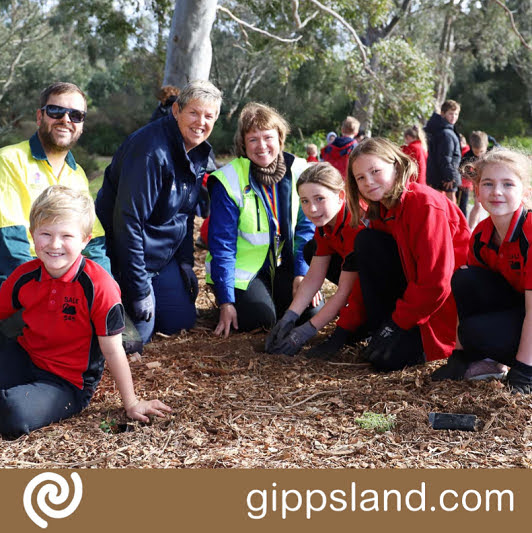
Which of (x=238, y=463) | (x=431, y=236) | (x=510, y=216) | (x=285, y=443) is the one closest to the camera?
(x=238, y=463)

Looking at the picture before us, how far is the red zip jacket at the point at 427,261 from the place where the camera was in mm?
3387

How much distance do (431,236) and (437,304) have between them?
1.27 feet

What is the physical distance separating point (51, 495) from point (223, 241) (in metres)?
2.25

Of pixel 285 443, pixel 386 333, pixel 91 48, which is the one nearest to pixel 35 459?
pixel 285 443

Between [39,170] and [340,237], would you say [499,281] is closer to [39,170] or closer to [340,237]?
[340,237]

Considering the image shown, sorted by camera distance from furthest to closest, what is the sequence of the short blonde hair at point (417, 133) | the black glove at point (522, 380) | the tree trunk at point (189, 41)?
the short blonde hair at point (417, 133), the tree trunk at point (189, 41), the black glove at point (522, 380)

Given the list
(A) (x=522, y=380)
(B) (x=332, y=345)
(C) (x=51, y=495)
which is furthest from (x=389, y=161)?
(C) (x=51, y=495)

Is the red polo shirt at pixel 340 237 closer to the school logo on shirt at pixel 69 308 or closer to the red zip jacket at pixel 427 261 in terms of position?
the red zip jacket at pixel 427 261

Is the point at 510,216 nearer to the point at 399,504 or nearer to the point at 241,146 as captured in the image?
the point at 399,504

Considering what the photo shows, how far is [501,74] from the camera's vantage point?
1284 inches

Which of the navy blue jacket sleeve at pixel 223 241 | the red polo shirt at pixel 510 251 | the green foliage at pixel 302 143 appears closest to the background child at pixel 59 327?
the navy blue jacket sleeve at pixel 223 241

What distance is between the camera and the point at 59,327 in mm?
2924

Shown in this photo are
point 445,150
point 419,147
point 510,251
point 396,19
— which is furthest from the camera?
point 396,19

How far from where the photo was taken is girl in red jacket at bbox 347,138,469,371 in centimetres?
341
